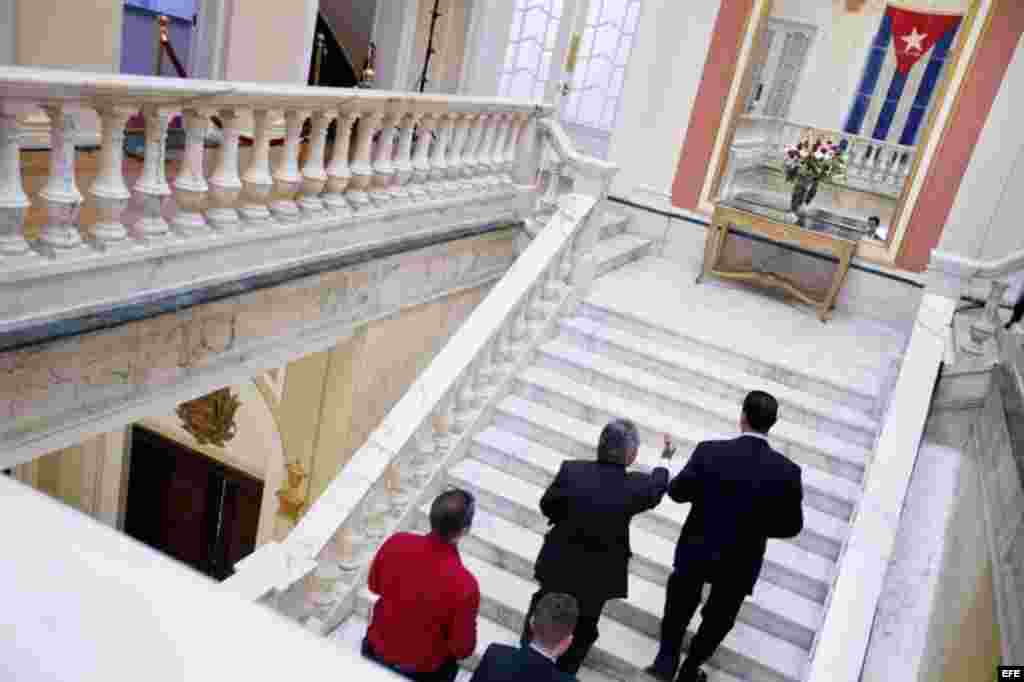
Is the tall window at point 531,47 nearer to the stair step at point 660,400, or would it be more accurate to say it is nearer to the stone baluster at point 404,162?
the stone baluster at point 404,162

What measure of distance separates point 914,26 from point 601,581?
9.17 metres

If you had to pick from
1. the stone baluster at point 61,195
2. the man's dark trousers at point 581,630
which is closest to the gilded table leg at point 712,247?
the man's dark trousers at point 581,630

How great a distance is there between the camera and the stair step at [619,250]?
7946 millimetres

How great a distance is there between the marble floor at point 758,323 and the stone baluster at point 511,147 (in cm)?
123

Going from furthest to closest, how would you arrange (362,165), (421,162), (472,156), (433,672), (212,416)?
1. (212,416)
2. (472,156)
3. (421,162)
4. (362,165)
5. (433,672)

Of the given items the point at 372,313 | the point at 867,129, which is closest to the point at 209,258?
the point at 372,313

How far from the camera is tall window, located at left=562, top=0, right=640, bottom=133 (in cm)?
957

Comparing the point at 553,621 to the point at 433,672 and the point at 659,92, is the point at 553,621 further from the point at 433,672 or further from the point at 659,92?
the point at 659,92

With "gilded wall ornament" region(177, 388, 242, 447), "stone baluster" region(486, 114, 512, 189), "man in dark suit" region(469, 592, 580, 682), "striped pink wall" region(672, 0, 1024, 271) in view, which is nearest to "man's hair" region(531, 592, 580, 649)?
"man in dark suit" region(469, 592, 580, 682)

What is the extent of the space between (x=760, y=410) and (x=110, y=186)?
3131mm

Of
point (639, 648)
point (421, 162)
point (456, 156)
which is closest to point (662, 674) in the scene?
point (639, 648)

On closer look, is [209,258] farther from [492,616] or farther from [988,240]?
[988,240]

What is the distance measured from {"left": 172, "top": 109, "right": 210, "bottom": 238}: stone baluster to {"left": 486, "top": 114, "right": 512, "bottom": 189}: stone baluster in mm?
3126

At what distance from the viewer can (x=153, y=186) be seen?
416cm
